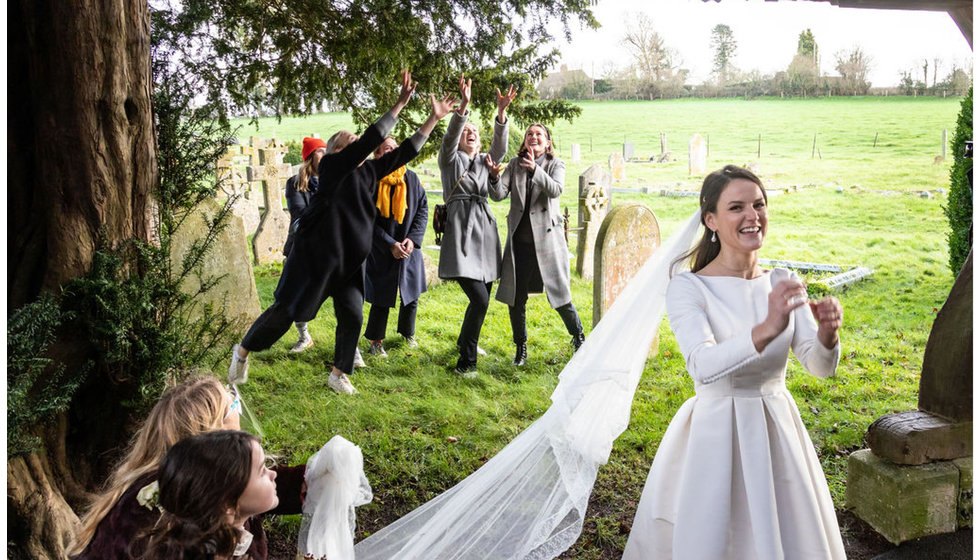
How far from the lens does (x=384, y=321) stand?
6504mm

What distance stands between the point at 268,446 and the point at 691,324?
3136mm

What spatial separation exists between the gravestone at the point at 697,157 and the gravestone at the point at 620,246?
11662 millimetres

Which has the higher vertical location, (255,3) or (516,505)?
(255,3)

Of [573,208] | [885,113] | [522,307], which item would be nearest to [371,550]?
[522,307]

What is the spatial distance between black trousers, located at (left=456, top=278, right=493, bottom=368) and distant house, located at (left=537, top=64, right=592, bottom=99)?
1170cm

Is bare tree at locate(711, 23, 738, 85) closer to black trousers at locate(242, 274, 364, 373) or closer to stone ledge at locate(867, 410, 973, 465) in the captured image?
black trousers at locate(242, 274, 364, 373)

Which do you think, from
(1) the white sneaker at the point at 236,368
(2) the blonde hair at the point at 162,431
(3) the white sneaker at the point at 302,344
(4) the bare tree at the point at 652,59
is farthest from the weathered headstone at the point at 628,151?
(2) the blonde hair at the point at 162,431

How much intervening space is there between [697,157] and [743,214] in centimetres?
1537

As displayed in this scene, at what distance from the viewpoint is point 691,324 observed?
2691 millimetres

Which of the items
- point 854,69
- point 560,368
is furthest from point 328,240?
point 854,69

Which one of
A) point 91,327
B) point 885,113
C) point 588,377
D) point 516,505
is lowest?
point 516,505

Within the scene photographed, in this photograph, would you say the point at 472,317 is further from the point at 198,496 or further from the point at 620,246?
the point at 198,496

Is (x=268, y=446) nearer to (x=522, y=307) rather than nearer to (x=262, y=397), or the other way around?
(x=262, y=397)

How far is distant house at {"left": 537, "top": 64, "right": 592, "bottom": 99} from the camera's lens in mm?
17453
